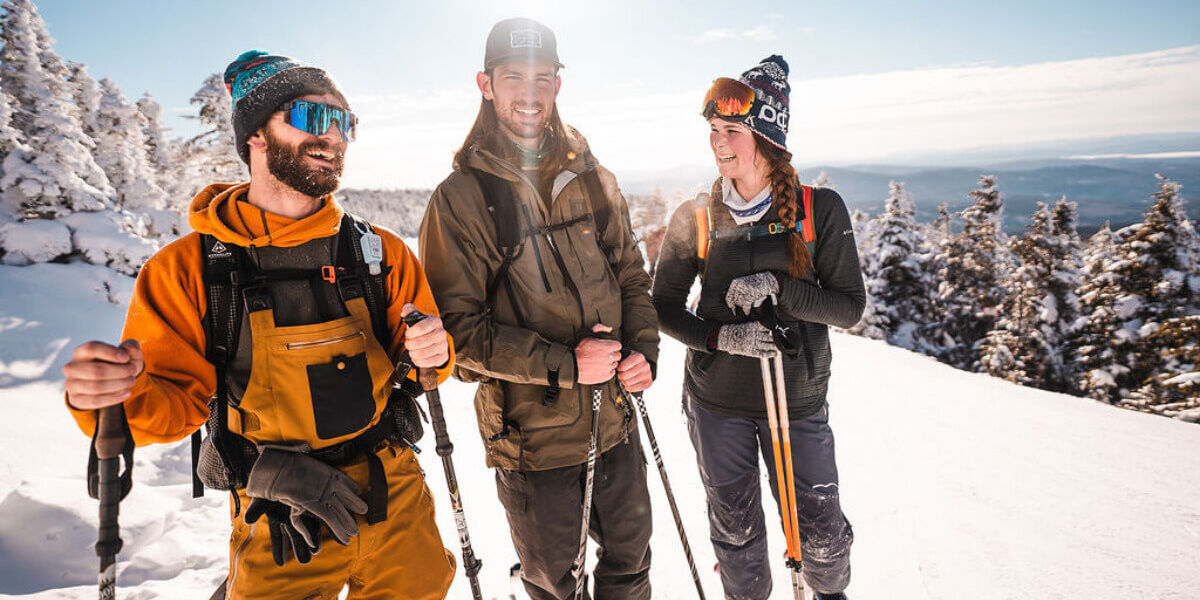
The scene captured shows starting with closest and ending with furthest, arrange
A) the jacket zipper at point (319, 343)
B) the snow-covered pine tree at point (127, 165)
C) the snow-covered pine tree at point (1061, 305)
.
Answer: the jacket zipper at point (319, 343) → the snow-covered pine tree at point (127, 165) → the snow-covered pine tree at point (1061, 305)

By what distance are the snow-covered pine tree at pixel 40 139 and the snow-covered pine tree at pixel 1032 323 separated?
4084 centimetres

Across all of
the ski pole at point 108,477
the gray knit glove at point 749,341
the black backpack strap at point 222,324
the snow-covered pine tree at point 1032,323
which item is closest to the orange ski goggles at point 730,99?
the gray knit glove at point 749,341

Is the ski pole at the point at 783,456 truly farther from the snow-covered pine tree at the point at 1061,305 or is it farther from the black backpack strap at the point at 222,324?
the snow-covered pine tree at the point at 1061,305

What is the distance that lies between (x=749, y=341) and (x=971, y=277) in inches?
1450

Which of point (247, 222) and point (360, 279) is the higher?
point (247, 222)

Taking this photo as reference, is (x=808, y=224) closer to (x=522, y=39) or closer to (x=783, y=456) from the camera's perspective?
(x=783, y=456)

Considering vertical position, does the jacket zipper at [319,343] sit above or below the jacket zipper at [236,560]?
above

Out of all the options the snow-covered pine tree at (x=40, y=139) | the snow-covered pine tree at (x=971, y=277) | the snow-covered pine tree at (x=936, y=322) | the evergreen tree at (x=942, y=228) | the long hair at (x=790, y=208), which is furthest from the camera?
the evergreen tree at (x=942, y=228)

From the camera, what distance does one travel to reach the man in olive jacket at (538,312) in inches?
105

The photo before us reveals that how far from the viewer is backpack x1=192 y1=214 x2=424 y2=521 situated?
2104 millimetres

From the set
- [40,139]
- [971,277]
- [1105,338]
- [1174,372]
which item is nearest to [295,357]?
[40,139]

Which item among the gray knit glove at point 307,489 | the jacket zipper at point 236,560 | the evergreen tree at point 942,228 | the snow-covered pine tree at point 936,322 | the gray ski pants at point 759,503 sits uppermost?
the gray knit glove at point 307,489

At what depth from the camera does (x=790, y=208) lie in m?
3.11

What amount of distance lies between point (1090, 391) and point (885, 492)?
24.7 metres
